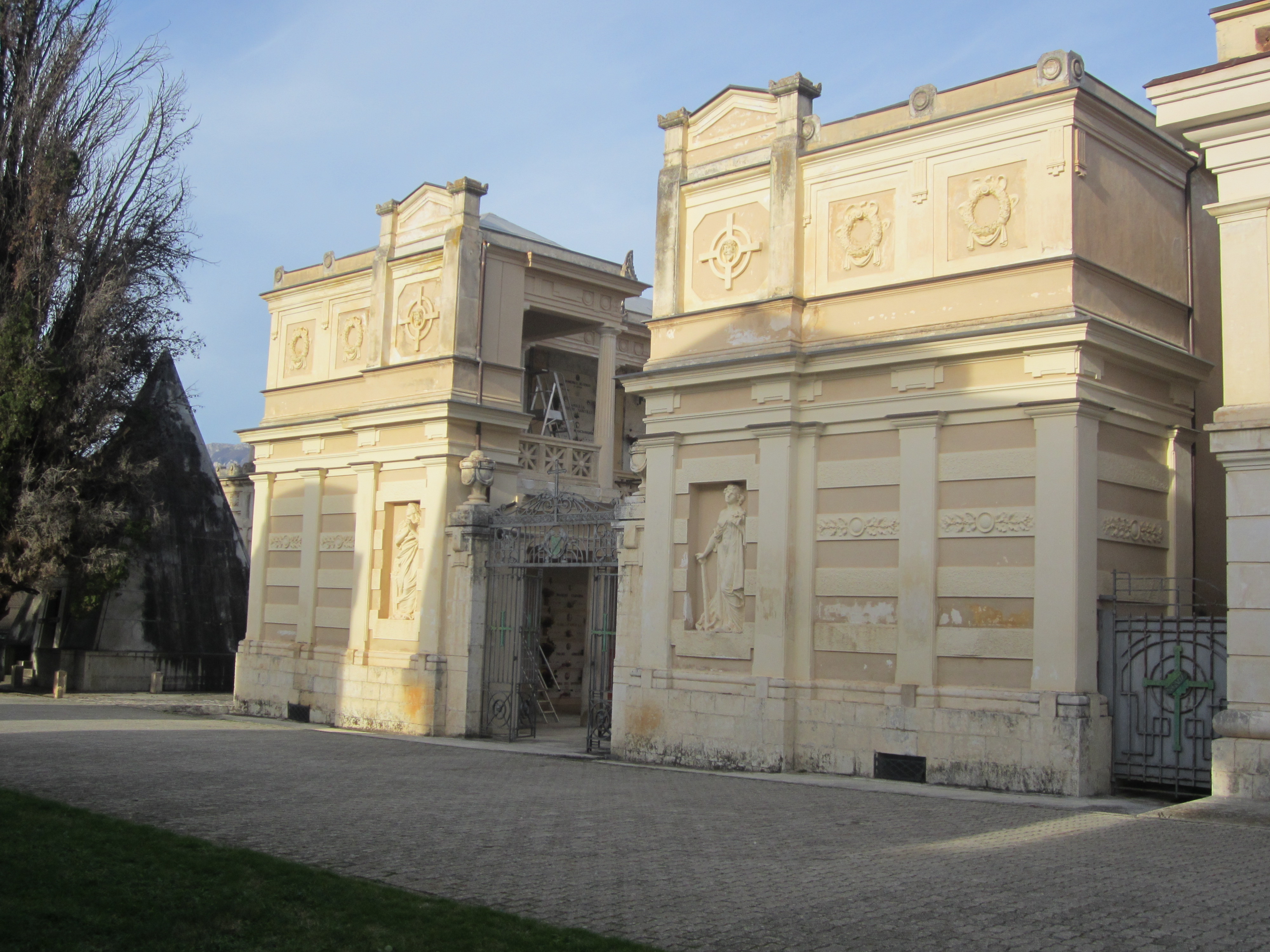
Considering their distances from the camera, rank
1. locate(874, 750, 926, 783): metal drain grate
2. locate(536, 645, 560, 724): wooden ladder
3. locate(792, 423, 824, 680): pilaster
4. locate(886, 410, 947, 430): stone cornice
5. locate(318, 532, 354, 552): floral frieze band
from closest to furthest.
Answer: locate(874, 750, 926, 783): metal drain grate, locate(886, 410, 947, 430): stone cornice, locate(792, 423, 824, 680): pilaster, locate(536, 645, 560, 724): wooden ladder, locate(318, 532, 354, 552): floral frieze band

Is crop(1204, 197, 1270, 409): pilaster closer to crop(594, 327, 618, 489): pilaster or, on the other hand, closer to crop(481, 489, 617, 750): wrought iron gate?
crop(481, 489, 617, 750): wrought iron gate

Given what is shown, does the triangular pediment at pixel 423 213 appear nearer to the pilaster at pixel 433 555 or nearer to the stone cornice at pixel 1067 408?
the pilaster at pixel 433 555

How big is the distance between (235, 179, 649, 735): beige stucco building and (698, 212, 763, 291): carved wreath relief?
5065mm

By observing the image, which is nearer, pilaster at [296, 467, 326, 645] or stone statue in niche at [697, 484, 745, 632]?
stone statue in niche at [697, 484, 745, 632]

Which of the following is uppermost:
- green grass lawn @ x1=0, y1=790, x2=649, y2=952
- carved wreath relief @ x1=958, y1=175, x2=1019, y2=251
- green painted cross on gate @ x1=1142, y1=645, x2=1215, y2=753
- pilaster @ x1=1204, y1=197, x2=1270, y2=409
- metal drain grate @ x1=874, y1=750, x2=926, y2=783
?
carved wreath relief @ x1=958, y1=175, x2=1019, y2=251

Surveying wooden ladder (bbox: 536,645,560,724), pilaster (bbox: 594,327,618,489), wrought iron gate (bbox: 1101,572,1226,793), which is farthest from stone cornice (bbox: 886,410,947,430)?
pilaster (bbox: 594,327,618,489)

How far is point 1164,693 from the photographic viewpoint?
12781mm

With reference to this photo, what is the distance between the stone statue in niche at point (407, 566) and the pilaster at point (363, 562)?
1.62 ft

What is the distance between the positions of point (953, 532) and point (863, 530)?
1162 millimetres

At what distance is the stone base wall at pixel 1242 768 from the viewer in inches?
419

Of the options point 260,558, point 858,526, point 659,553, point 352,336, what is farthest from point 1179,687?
point 260,558

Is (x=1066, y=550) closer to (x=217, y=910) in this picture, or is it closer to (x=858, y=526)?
(x=858, y=526)

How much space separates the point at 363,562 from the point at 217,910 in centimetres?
1401

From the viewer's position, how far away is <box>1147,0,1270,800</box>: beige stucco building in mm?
→ 10875
